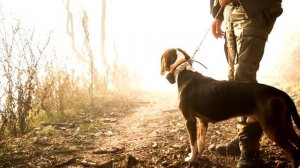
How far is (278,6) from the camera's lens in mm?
3451

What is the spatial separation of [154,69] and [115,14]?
5.41m

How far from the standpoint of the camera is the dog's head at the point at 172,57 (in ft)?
13.5

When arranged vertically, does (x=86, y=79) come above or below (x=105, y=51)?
below

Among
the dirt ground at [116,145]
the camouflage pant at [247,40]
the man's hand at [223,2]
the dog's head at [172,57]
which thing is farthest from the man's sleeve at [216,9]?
the dirt ground at [116,145]

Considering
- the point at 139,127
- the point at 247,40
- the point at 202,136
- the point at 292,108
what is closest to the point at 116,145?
the point at 139,127

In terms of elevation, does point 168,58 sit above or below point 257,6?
below

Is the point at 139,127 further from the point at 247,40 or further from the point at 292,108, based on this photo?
the point at 292,108

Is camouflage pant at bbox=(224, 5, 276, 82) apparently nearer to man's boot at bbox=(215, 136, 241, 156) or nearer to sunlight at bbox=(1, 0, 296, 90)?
man's boot at bbox=(215, 136, 241, 156)

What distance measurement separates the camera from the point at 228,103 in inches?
128

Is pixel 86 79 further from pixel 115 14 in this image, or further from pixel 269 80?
pixel 115 14

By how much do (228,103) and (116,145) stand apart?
79.1 inches

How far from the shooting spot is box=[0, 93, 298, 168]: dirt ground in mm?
3844

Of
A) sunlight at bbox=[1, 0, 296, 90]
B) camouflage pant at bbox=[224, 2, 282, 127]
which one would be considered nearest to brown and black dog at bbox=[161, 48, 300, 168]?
camouflage pant at bbox=[224, 2, 282, 127]

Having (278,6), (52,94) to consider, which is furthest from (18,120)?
(278,6)
